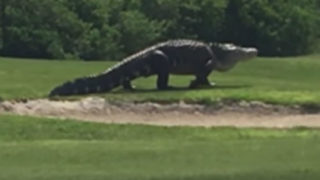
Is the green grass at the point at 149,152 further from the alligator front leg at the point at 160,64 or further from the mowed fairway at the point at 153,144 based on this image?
the alligator front leg at the point at 160,64

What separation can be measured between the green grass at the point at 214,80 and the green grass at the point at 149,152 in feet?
9.44

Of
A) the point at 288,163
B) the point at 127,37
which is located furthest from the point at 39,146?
the point at 127,37

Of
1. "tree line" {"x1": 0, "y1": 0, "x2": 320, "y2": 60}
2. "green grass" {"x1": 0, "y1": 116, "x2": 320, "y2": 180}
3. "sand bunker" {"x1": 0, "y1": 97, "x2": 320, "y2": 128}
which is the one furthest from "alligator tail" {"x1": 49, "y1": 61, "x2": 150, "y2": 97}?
"tree line" {"x1": 0, "y1": 0, "x2": 320, "y2": 60}

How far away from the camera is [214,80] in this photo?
93.1 feet

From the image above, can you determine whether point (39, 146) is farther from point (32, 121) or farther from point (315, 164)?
point (315, 164)

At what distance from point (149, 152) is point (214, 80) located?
1242 cm

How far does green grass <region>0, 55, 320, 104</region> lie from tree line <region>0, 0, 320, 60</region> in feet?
34.5

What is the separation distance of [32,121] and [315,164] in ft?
23.1

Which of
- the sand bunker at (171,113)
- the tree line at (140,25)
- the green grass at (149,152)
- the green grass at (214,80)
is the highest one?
the green grass at (149,152)

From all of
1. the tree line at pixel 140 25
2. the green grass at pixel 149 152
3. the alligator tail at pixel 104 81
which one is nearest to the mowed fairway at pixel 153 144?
the green grass at pixel 149 152

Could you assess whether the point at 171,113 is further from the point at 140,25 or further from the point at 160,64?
the point at 140,25

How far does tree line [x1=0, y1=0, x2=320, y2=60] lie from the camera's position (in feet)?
144

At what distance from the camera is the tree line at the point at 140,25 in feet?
144

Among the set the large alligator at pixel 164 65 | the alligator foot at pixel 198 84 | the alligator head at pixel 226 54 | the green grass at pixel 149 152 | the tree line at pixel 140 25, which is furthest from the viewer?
the tree line at pixel 140 25
